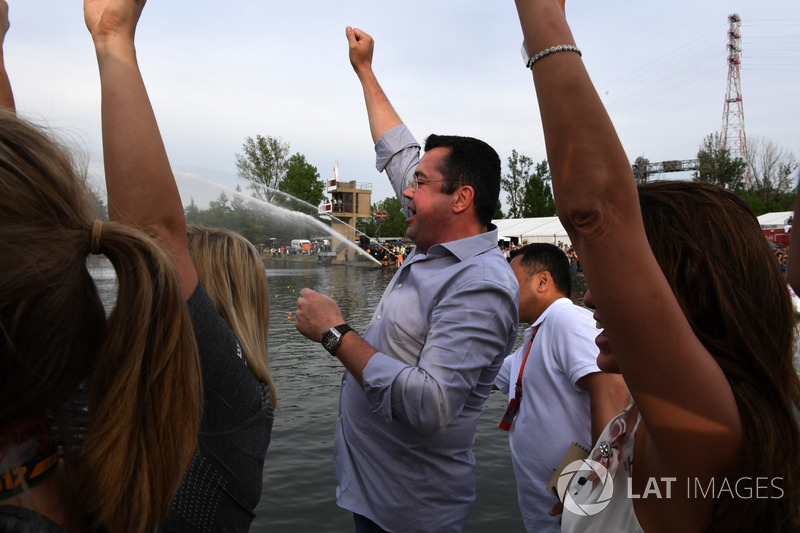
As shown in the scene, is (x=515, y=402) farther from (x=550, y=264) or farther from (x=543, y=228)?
(x=543, y=228)

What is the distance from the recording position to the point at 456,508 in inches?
118

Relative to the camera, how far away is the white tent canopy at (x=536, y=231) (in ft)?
144

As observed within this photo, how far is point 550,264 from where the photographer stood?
445 centimetres

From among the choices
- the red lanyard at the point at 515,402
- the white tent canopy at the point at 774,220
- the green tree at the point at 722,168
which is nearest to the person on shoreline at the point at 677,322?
the red lanyard at the point at 515,402

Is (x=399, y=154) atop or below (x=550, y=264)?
atop

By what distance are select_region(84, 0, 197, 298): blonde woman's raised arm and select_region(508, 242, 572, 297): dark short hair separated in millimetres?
3294

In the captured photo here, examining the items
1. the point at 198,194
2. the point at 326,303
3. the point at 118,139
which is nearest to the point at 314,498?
the point at 198,194

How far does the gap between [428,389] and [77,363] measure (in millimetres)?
1612

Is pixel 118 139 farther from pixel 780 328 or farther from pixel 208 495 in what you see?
pixel 780 328

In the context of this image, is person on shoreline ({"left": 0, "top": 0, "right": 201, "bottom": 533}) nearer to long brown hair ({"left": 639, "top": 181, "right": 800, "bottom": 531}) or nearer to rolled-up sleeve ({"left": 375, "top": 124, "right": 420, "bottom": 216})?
long brown hair ({"left": 639, "top": 181, "right": 800, "bottom": 531})

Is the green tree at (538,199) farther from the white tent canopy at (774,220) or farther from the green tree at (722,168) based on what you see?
the white tent canopy at (774,220)

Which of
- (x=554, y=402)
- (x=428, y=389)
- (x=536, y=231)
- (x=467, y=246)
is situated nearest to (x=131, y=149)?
(x=428, y=389)

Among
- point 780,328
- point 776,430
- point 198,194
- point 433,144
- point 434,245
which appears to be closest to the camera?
point 776,430

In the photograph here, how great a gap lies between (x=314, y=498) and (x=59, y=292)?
5.72 m
